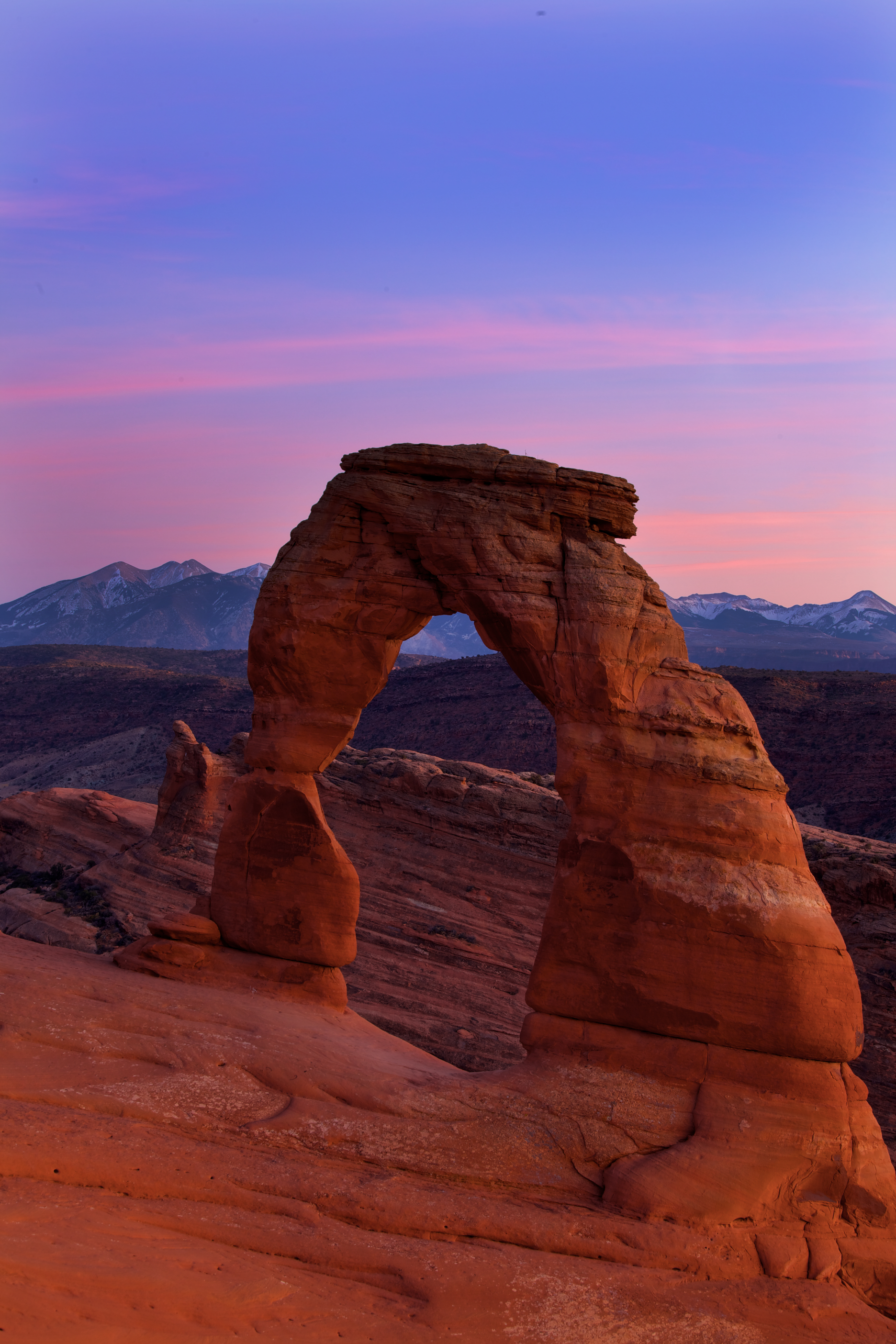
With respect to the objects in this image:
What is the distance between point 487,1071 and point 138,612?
6435 inches

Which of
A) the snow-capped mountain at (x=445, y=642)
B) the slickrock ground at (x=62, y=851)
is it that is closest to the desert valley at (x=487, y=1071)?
the slickrock ground at (x=62, y=851)

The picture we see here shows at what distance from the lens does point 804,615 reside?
187m

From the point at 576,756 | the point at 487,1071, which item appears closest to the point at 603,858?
the point at 576,756

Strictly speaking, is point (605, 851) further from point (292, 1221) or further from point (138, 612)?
point (138, 612)

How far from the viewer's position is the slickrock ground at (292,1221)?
7.79 meters

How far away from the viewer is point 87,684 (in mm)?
74812

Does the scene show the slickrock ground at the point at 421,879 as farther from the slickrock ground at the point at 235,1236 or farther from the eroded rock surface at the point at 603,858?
the slickrock ground at the point at 235,1236

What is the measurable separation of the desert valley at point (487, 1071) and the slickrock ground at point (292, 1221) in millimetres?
36

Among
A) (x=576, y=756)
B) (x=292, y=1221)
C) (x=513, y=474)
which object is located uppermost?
(x=513, y=474)

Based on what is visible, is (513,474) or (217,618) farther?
(217,618)

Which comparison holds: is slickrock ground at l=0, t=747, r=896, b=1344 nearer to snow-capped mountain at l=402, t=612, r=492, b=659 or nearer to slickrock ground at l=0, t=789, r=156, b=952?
slickrock ground at l=0, t=789, r=156, b=952

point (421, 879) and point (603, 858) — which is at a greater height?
point (603, 858)

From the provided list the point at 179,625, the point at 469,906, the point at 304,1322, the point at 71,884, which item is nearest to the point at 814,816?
the point at 469,906

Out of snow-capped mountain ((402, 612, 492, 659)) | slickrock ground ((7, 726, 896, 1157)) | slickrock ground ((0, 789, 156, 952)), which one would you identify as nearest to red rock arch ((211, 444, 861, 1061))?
slickrock ground ((7, 726, 896, 1157))
